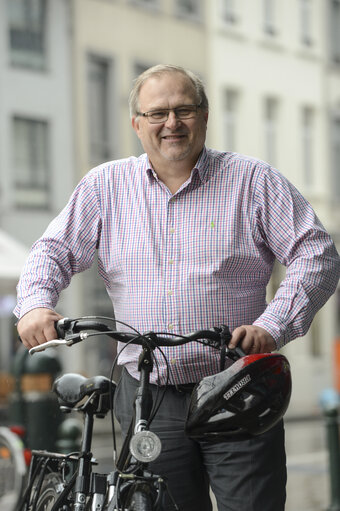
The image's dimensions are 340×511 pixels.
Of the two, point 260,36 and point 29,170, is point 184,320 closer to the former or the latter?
point 29,170

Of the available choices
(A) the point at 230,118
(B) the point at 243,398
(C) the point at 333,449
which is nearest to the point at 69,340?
(B) the point at 243,398

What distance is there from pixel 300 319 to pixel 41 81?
21500mm

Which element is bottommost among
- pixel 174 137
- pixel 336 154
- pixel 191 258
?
pixel 336 154

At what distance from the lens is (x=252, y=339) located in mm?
3266

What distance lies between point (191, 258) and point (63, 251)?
0.38 m

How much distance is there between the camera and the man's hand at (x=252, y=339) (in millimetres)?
3225

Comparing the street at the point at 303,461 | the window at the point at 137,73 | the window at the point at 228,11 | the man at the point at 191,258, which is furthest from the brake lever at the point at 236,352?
the window at the point at 228,11

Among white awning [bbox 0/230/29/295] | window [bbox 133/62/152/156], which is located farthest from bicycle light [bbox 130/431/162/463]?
window [bbox 133/62/152/156]

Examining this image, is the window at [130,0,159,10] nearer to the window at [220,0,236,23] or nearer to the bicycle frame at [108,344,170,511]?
the window at [220,0,236,23]

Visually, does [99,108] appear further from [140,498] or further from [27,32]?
[140,498]

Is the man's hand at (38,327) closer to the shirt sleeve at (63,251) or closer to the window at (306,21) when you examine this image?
the shirt sleeve at (63,251)

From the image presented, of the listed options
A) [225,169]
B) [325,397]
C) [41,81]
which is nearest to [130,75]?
[41,81]

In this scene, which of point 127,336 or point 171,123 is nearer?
point 127,336

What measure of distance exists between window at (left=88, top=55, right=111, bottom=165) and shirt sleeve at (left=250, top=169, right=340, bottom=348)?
22207 millimetres
